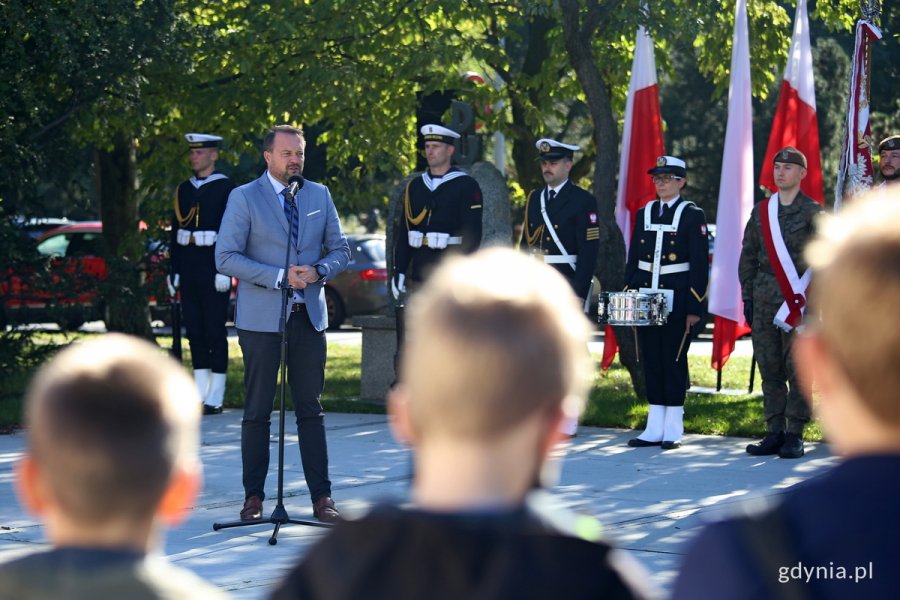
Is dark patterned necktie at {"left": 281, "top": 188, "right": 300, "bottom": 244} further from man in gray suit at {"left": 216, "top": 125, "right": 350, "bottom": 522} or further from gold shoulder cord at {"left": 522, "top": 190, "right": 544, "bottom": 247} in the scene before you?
gold shoulder cord at {"left": 522, "top": 190, "right": 544, "bottom": 247}

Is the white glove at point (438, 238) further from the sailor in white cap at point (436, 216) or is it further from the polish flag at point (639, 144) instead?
the polish flag at point (639, 144)

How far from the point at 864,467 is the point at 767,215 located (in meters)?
8.15

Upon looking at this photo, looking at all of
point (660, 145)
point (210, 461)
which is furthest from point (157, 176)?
point (210, 461)

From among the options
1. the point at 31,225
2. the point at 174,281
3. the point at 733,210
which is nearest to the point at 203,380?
the point at 174,281

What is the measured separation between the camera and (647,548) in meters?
6.69

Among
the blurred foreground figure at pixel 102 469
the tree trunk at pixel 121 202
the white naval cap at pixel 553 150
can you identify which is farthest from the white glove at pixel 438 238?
the blurred foreground figure at pixel 102 469

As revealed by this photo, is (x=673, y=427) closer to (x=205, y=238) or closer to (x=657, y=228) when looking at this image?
(x=657, y=228)

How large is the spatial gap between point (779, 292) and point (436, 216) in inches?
98.4

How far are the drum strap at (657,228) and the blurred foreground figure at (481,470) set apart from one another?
8519 millimetres

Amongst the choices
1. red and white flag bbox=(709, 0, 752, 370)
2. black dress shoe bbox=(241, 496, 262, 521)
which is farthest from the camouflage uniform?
black dress shoe bbox=(241, 496, 262, 521)

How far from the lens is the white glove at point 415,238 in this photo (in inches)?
406

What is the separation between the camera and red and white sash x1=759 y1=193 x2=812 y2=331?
968 centimetres

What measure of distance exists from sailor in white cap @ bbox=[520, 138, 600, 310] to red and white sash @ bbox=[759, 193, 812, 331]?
1393mm

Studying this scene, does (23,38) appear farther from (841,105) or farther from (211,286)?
(841,105)
